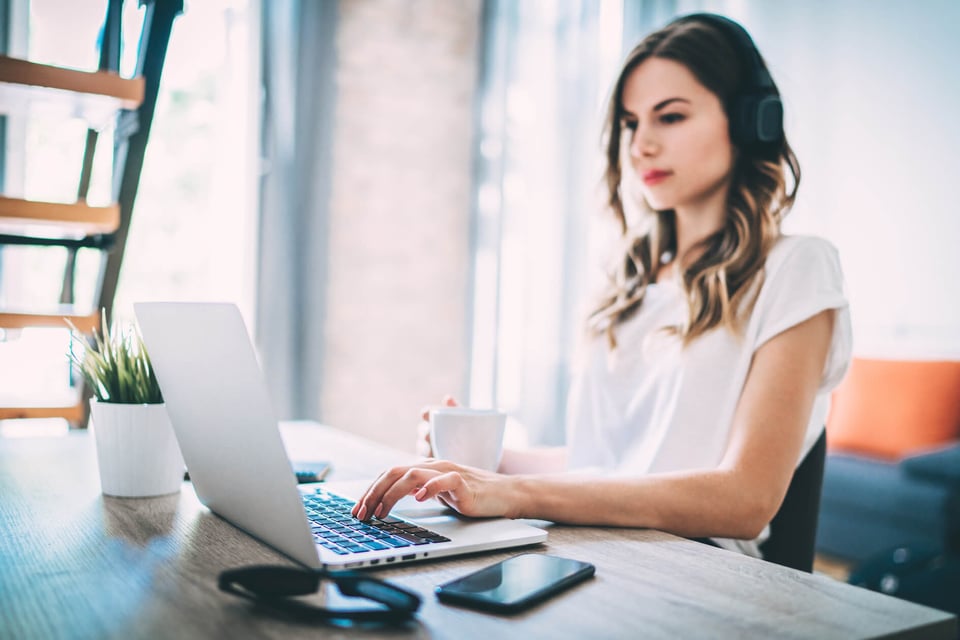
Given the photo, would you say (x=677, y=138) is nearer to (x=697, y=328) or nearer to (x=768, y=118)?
(x=768, y=118)

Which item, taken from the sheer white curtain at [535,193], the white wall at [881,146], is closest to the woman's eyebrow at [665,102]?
the white wall at [881,146]

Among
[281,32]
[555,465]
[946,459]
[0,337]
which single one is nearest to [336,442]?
[555,465]

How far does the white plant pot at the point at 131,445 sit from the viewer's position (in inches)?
35.9

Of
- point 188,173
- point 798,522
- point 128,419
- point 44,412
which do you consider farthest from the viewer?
point 188,173

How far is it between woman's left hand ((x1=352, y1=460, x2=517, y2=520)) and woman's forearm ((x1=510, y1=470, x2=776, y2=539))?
0.07ft

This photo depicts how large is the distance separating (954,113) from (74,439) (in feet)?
11.0

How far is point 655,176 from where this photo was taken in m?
1.34

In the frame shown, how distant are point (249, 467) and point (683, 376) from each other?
29.6 inches

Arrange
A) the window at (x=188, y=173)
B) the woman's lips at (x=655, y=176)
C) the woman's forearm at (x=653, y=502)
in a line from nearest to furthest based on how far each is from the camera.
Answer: the woman's forearm at (x=653, y=502), the woman's lips at (x=655, y=176), the window at (x=188, y=173)

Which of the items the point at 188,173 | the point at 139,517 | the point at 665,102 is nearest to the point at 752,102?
the point at 665,102

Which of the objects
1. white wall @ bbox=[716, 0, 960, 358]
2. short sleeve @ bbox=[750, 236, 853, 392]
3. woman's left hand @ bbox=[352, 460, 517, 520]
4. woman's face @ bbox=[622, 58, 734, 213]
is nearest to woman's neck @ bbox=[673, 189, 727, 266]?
woman's face @ bbox=[622, 58, 734, 213]

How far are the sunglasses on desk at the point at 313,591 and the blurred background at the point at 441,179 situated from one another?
2.82 metres

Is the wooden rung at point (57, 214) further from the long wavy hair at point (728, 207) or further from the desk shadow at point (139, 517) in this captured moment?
the long wavy hair at point (728, 207)

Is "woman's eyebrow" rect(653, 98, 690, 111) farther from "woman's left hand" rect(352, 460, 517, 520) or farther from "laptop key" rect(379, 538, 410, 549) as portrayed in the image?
"laptop key" rect(379, 538, 410, 549)
